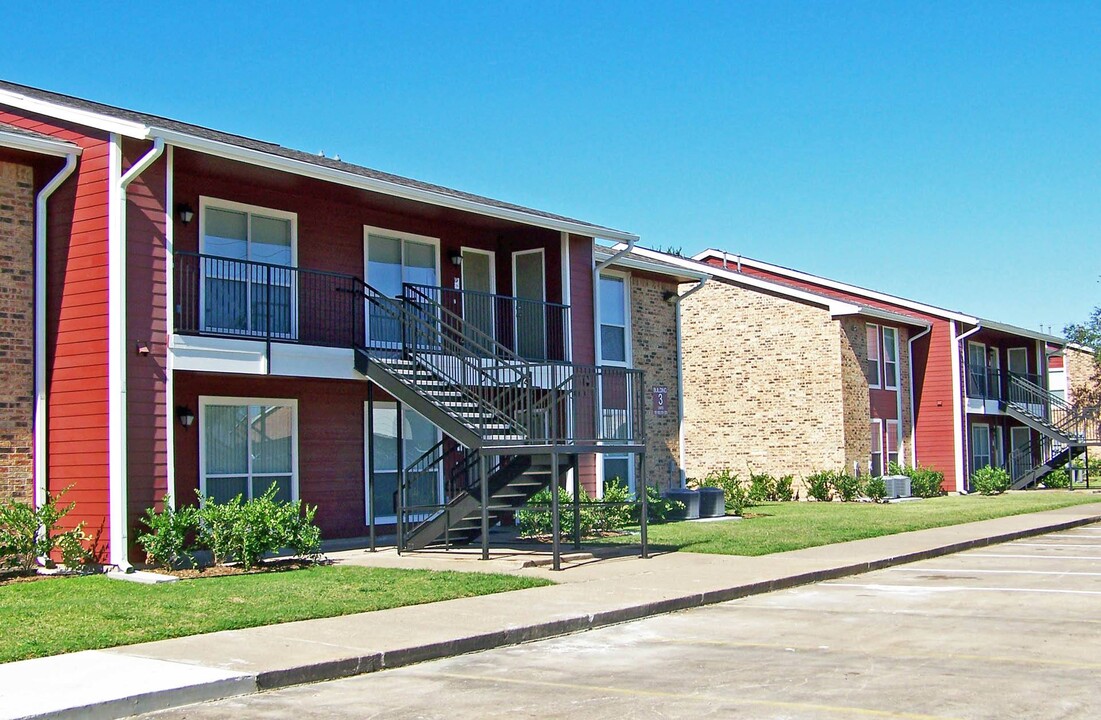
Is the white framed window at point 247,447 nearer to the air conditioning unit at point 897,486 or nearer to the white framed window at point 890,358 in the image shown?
the air conditioning unit at point 897,486

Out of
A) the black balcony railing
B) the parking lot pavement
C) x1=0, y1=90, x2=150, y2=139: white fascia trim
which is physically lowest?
the parking lot pavement

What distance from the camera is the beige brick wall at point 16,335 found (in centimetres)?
1473

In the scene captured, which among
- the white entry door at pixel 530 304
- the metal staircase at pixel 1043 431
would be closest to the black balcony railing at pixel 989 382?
the metal staircase at pixel 1043 431

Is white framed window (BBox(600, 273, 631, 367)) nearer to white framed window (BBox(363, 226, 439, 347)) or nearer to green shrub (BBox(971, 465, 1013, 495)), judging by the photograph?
white framed window (BBox(363, 226, 439, 347))

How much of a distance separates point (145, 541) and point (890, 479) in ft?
78.8

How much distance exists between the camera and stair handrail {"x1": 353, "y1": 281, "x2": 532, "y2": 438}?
53.4 ft

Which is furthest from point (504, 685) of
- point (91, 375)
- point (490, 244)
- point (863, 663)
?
point (490, 244)

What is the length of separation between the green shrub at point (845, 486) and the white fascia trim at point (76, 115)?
2215 cm

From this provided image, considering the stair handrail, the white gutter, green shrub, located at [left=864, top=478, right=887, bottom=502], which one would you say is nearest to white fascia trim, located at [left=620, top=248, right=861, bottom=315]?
green shrub, located at [left=864, top=478, right=887, bottom=502]

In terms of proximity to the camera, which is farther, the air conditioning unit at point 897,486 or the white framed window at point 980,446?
the white framed window at point 980,446

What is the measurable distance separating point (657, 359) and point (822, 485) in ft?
25.1

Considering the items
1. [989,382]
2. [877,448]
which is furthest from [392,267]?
[989,382]

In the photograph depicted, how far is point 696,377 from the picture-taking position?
34.7 m

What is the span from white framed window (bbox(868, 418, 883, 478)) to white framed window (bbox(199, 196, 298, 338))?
73.2 feet
